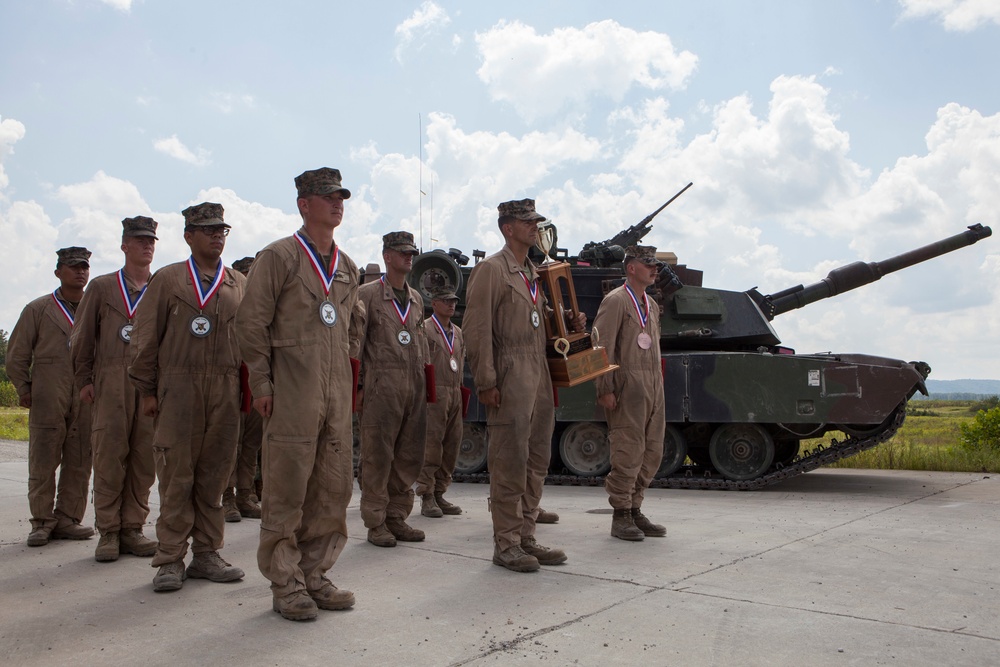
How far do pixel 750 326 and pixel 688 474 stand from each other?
79.3 inches

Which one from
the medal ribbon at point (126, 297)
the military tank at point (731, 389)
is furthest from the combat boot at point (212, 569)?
the military tank at point (731, 389)

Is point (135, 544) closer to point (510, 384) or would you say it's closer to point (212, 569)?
point (212, 569)

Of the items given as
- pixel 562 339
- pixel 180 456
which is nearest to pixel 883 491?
pixel 562 339

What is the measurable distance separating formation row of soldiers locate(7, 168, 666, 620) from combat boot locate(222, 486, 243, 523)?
0.16ft

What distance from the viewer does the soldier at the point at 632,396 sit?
Result: 6.66m

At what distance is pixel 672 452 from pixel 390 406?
233 inches

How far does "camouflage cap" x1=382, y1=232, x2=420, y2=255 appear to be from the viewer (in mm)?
6957

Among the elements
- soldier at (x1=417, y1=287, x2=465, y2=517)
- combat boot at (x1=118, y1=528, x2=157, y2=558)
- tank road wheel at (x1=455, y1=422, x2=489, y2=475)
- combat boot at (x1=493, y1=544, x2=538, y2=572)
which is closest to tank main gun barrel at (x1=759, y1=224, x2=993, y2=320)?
tank road wheel at (x1=455, y1=422, x2=489, y2=475)

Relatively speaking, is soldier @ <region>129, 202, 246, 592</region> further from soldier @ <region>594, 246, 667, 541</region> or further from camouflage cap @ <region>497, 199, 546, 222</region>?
soldier @ <region>594, 246, 667, 541</region>

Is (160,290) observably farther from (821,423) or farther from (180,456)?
(821,423)

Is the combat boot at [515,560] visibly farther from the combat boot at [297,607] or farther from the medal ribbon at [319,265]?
the medal ribbon at [319,265]

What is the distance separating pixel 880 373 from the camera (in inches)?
430

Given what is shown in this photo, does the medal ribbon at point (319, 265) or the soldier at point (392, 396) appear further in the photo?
the soldier at point (392, 396)

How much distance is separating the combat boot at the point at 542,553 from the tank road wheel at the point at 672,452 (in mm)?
6165
